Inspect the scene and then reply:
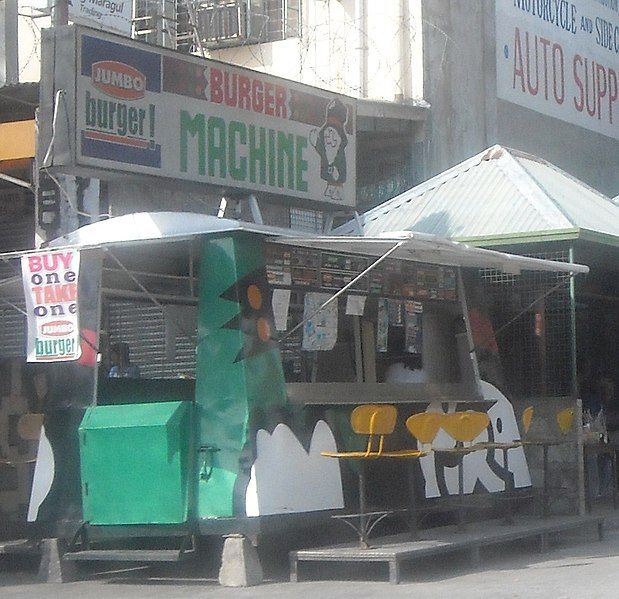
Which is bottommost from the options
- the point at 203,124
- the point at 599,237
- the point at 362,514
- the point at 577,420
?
the point at 362,514

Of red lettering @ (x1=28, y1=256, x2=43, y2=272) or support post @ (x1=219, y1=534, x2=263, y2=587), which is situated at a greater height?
red lettering @ (x1=28, y1=256, x2=43, y2=272)

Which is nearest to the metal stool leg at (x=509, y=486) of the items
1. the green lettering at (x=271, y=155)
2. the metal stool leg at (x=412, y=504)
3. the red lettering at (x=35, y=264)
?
the metal stool leg at (x=412, y=504)

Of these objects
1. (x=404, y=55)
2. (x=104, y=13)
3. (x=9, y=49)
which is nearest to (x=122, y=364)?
(x=9, y=49)

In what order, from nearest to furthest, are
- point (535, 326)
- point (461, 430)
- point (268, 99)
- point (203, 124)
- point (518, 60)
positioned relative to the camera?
point (461, 430)
point (203, 124)
point (268, 99)
point (535, 326)
point (518, 60)

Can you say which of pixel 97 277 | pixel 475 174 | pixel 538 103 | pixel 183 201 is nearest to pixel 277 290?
pixel 97 277

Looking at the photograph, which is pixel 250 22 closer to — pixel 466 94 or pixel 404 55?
pixel 404 55

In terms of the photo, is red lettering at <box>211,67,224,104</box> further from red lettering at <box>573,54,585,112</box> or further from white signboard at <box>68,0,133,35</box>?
red lettering at <box>573,54,585,112</box>

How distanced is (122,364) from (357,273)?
2.33 metres

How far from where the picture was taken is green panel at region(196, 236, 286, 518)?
10625 mm

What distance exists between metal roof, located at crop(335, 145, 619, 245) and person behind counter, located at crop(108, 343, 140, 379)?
11.4 ft

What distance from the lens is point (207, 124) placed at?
12.6 metres

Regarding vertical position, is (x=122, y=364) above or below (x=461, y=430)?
above

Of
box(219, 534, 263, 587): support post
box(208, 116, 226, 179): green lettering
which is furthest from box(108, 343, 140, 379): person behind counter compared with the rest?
box(219, 534, 263, 587): support post

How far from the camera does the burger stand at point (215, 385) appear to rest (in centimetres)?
1070
